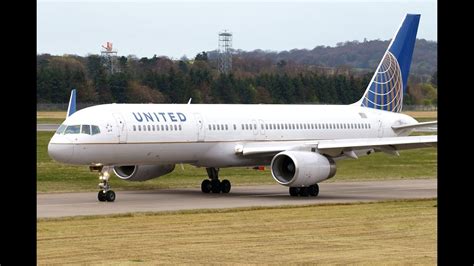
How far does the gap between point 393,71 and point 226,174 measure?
8221 millimetres

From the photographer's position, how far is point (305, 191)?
29625 mm

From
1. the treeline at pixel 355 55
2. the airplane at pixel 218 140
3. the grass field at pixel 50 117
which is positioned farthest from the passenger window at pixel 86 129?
the treeline at pixel 355 55

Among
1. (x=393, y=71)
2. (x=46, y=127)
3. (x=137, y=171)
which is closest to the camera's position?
(x=137, y=171)

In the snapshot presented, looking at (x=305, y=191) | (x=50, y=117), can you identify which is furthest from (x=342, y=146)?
(x=50, y=117)

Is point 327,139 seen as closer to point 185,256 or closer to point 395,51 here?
point 395,51

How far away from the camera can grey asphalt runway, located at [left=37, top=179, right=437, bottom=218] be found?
24.8 meters

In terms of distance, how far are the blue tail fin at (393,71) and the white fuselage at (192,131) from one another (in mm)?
2062

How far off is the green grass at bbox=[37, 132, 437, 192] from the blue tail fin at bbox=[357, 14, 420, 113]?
3.62 m

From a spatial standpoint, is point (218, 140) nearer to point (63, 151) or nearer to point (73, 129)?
point (73, 129)

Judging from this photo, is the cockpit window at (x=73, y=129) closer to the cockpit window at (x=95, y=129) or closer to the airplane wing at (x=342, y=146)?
the cockpit window at (x=95, y=129)

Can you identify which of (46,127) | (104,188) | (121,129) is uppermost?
(121,129)

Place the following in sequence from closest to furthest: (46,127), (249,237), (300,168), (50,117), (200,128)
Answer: (249,237), (300,168), (200,128), (46,127), (50,117)
